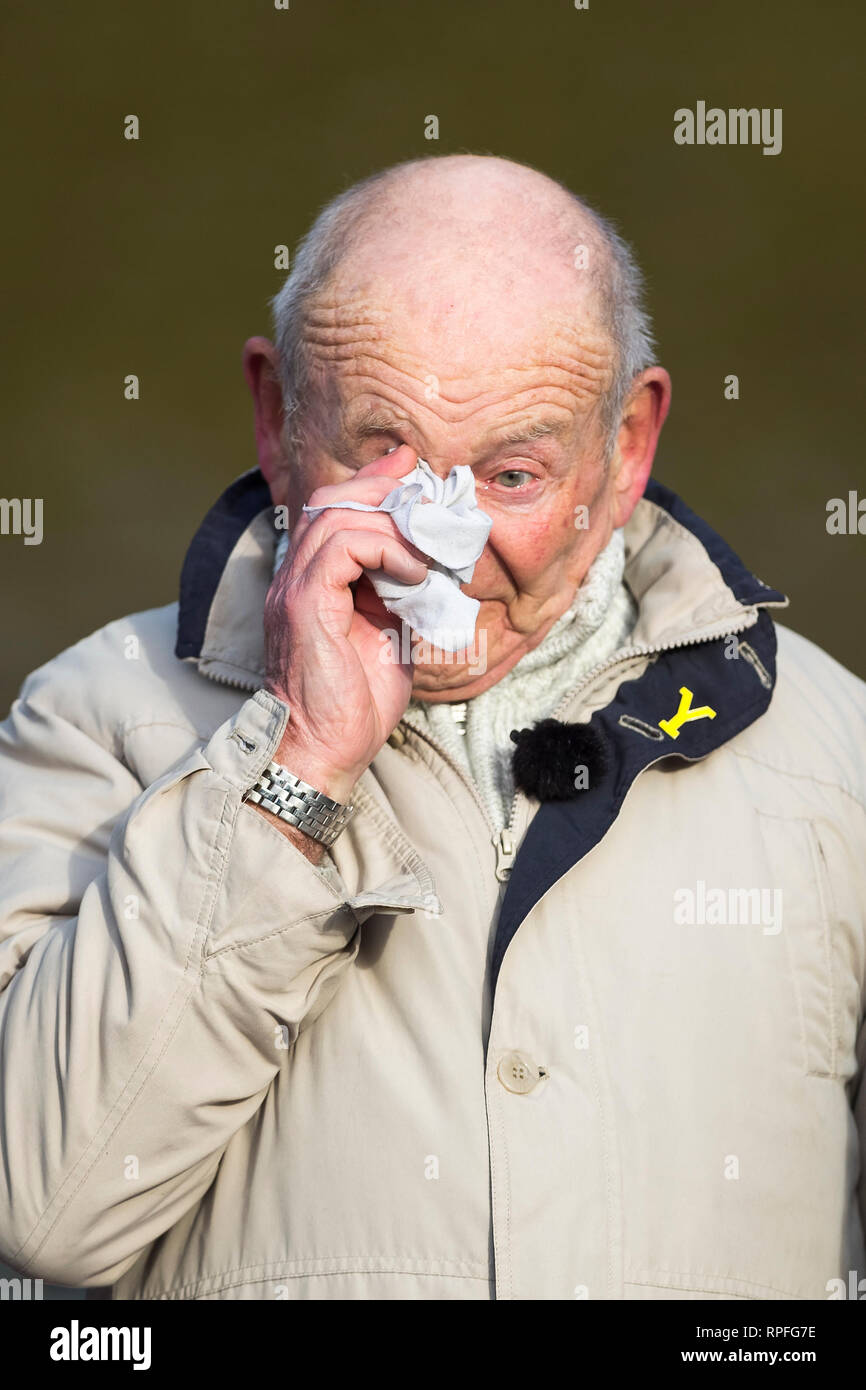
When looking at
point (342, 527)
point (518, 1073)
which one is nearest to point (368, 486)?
point (342, 527)

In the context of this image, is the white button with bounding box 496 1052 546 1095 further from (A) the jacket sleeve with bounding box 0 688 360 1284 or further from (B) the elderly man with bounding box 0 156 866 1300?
(A) the jacket sleeve with bounding box 0 688 360 1284

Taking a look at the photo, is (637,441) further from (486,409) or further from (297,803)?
(297,803)

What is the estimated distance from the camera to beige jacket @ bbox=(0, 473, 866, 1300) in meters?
2.02

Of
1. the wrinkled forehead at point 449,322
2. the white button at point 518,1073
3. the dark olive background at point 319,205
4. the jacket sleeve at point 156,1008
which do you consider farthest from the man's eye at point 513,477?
the dark olive background at point 319,205

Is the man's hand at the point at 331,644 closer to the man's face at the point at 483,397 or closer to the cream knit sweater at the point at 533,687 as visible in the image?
the man's face at the point at 483,397

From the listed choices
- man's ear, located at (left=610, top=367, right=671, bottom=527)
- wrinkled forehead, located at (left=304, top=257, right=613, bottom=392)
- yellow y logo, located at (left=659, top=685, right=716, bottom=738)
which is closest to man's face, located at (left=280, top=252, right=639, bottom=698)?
wrinkled forehead, located at (left=304, top=257, right=613, bottom=392)

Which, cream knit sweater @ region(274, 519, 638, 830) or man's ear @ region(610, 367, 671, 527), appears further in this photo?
man's ear @ region(610, 367, 671, 527)

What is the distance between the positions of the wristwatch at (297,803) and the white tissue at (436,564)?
0.77 feet

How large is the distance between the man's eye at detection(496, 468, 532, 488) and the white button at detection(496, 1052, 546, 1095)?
2.47 ft

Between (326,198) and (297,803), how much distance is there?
3.21 m

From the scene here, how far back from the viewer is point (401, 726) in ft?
7.77

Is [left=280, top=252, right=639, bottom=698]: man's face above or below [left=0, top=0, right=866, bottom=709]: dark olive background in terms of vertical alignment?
below
